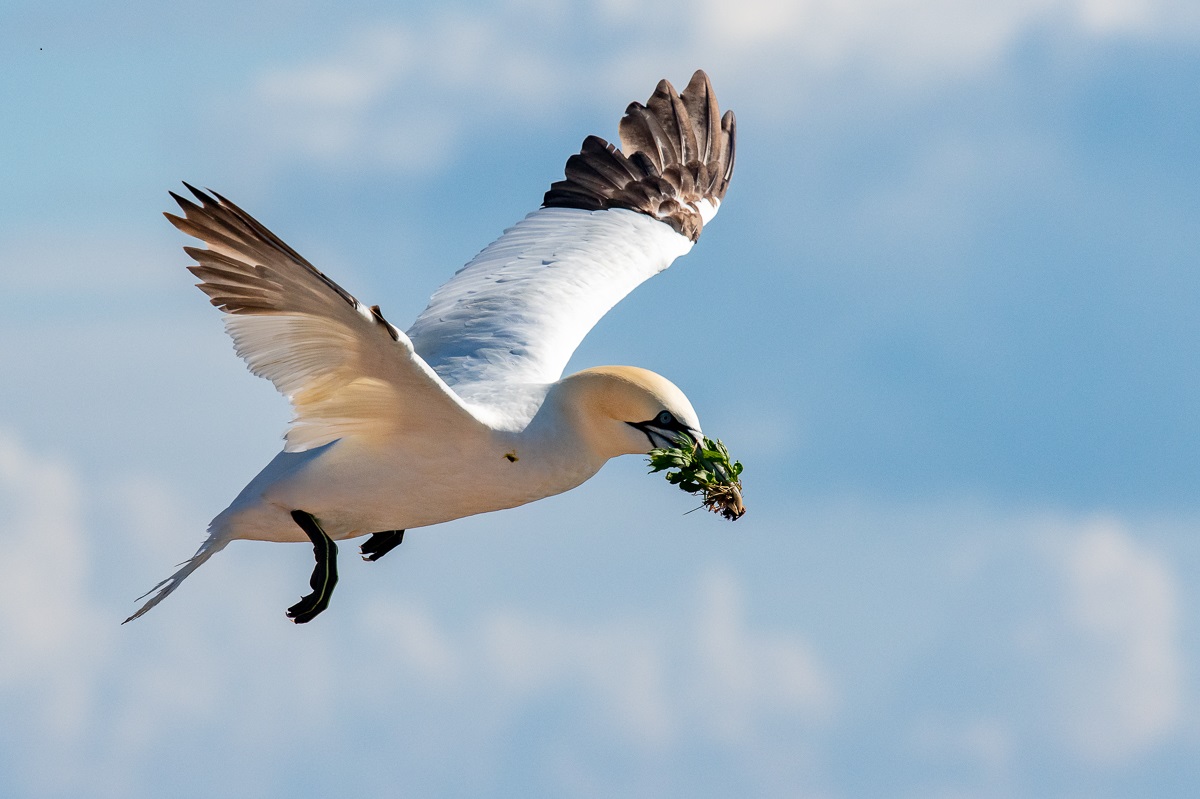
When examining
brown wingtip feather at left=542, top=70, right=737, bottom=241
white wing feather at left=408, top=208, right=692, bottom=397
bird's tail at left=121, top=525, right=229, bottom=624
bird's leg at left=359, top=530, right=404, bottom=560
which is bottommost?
bird's tail at left=121, top=525, right=229, bottom=624

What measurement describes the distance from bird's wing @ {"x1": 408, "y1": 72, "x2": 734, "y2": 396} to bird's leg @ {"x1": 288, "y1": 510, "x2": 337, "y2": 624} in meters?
1.33

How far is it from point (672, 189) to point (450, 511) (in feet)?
18.2

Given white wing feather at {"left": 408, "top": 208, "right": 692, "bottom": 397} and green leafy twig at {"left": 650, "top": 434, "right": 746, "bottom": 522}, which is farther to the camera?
white wing feather at {"left": 408, "top": 208, "right": 692, "bottom": 397}

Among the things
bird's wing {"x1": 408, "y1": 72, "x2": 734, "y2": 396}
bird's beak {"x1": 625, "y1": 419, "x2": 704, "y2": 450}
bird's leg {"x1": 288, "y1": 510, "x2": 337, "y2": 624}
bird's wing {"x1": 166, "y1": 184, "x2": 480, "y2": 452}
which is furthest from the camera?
bird's wing {"x1": 408, "y1": 72, "x2": 734, "y2": 396}

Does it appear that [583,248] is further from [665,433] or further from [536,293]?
[665,433]

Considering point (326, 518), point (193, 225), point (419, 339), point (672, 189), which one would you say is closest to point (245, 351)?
point (193, 225)

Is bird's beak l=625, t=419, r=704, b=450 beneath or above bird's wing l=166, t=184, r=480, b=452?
above

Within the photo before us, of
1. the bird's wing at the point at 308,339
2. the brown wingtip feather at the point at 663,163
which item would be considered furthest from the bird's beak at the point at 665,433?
the brown wingtip feather at the point at 663,163

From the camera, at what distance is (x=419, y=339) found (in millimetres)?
14055

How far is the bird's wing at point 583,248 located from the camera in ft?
44.9

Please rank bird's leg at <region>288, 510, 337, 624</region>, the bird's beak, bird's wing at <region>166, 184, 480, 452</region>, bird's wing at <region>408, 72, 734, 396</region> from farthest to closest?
1. bird's wing at <region>408, 72, 734, 396</region>
2. bird's leg at <region>288, 510, 337, 624</region>
3. the bird's beak
4. bird's wing at <region>166, 184, 480, 452</region>

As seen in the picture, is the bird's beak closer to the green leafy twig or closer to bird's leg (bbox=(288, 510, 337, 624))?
the green leafy twig

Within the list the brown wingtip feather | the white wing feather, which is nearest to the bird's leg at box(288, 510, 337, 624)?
the white wing feather

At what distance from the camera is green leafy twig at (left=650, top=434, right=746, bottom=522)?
11078mm
